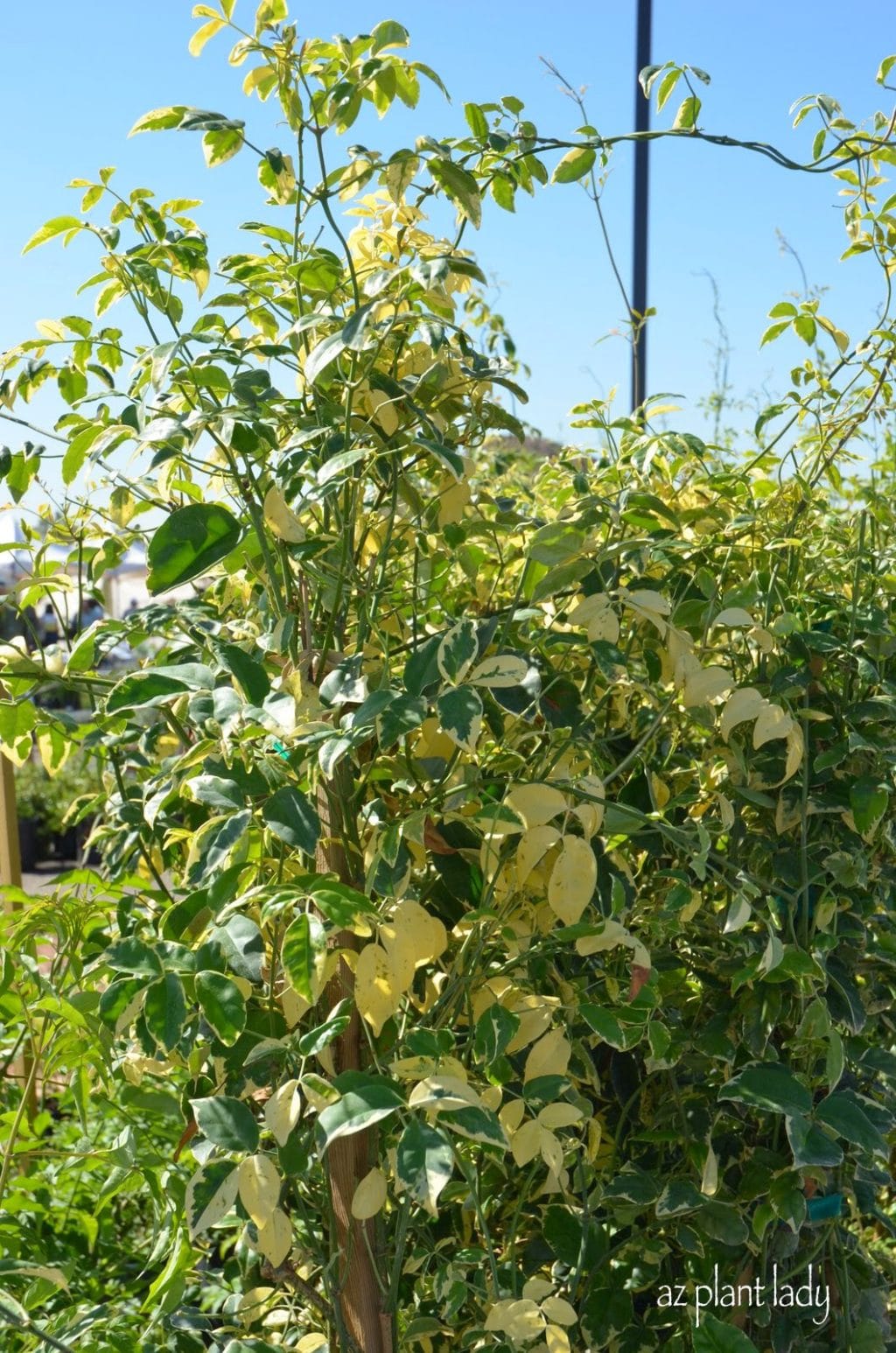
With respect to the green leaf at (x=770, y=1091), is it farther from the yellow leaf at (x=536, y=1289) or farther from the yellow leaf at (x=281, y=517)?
the yellow leaf at (x=281, y=517)

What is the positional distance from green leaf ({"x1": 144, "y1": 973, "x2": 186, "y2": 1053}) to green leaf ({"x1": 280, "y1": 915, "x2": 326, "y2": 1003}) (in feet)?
0.32

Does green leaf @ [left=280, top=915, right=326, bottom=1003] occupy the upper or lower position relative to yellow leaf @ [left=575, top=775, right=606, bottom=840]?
lower

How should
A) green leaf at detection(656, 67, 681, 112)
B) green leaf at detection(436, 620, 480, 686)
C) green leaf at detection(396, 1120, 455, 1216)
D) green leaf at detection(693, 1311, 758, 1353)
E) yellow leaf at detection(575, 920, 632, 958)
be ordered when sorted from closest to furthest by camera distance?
green leaf at detection(396, 1120, 455, 1216) → green leaf at detection(436, 620, 480, 686) → yellow leaf at detection(575, 920, 632, 958) → green leaf at detection(693, 1311, 758, 1353) → green leaf at detection(656, 67, 681, 112)

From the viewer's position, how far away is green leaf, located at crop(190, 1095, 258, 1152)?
836 mm

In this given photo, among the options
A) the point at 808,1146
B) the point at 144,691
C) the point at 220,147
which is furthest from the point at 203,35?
the point at 808,1146

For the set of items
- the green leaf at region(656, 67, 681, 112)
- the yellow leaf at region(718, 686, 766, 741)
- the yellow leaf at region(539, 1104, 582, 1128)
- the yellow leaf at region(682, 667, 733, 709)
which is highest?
the green leaf at region(656, 67, 681, 112)

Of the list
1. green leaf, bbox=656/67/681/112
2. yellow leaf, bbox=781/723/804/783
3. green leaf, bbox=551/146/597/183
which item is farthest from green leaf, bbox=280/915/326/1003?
green leaf, bbox=656/67/681/112

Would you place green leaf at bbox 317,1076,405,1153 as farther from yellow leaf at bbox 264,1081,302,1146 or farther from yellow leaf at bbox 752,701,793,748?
yellow leaf at bbox 752,701,793,748

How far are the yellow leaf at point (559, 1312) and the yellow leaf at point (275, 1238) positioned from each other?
0.79 feet

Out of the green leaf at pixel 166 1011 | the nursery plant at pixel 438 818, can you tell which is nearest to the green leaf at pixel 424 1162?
the nursery plant at pixel 438 818

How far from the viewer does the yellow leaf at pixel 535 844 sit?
0.92 m

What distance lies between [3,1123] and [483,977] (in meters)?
0.67

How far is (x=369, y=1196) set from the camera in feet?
2.95

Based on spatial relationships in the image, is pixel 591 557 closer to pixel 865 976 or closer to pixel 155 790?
pixel 155 790
